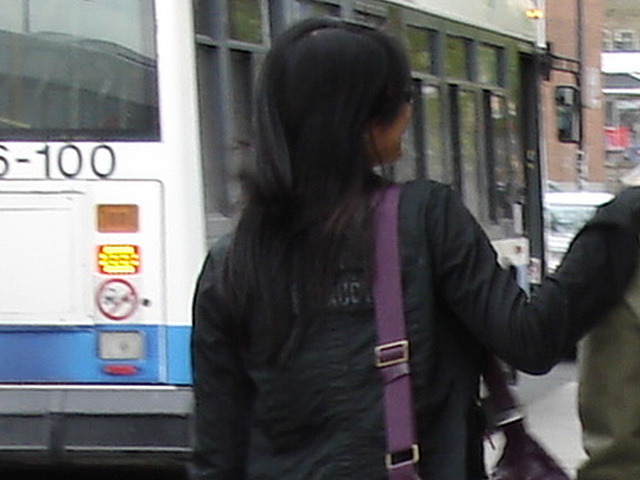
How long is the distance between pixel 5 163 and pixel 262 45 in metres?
1.19

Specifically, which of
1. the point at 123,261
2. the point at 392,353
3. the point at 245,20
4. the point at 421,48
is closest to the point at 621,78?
the point at 421,48

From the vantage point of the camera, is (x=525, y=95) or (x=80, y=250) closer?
(x=80, y=250)

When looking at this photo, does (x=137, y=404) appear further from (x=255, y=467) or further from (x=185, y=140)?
(x=255, y=467)

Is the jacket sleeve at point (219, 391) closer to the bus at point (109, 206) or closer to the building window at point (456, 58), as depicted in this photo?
the bus at point (109, 206)

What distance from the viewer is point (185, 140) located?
613 cm

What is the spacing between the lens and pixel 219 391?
257 centimetres

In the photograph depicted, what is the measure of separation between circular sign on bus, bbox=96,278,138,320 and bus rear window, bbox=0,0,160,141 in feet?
1.96

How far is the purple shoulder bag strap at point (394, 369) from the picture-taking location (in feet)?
7.89

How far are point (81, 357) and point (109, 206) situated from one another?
623 millimetres

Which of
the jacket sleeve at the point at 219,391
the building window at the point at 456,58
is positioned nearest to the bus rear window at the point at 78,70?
the building window at the point at 456,58

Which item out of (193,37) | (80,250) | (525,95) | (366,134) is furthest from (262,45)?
(525,95)

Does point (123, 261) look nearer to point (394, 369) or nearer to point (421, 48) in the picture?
point (421, 48)

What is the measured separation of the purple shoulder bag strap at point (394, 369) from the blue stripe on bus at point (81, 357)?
374cm

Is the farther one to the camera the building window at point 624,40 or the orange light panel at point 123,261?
the building window at point 624,40
